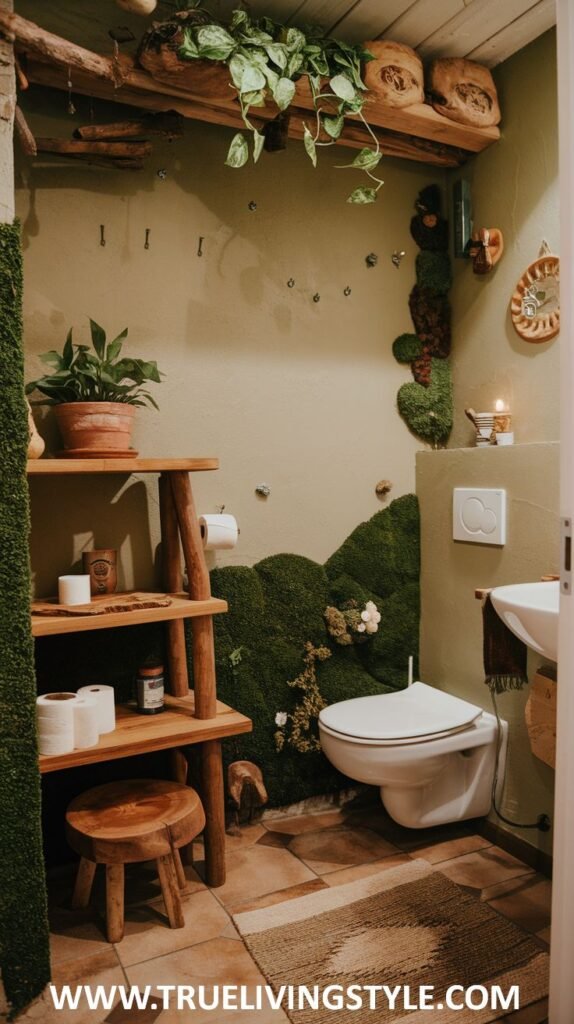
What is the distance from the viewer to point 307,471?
2691mm

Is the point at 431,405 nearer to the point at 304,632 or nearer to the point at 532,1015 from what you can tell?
the point at 304,632

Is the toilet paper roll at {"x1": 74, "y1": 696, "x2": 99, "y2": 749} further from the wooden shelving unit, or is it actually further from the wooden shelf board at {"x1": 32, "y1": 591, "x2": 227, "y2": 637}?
the wooden shelf board at {"x1": 32, "y1": 591, "x2": 227, "y2": 637}

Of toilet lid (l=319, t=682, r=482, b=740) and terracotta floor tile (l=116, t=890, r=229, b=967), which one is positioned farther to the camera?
toilet lid (l=319, t=682, r=482, b=740)

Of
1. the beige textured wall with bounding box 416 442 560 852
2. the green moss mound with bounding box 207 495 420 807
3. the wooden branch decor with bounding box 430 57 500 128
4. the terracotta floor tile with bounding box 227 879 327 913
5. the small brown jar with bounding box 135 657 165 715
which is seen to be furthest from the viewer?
the green moss mound with bounding box 207 495 420 807

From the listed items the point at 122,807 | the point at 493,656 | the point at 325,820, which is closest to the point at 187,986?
the point at 122,807

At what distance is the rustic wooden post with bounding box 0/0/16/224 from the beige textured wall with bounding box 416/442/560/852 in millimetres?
1647

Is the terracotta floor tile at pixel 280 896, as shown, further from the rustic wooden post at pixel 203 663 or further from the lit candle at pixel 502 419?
the lit candle at pixel 502 419

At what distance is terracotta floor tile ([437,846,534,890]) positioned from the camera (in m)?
2.24

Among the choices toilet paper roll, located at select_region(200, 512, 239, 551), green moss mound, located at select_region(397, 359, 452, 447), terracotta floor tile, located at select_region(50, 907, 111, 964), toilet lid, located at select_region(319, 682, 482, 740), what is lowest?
terracotta floor tile, located at select_region(50, 907, 111, 964)

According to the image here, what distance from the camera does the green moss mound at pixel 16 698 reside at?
1.62 meters

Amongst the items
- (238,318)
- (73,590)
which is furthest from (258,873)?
(238,318)

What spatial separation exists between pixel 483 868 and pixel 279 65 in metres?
2.51

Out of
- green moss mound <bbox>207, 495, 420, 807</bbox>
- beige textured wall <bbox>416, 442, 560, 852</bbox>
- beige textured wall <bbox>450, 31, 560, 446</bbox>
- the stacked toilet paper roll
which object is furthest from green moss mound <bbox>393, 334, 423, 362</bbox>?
the stacked toilet paper roll

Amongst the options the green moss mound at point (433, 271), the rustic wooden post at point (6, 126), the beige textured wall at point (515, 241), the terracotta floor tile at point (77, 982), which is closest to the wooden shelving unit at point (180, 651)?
the terracotta floor tile at point (77, 982)
